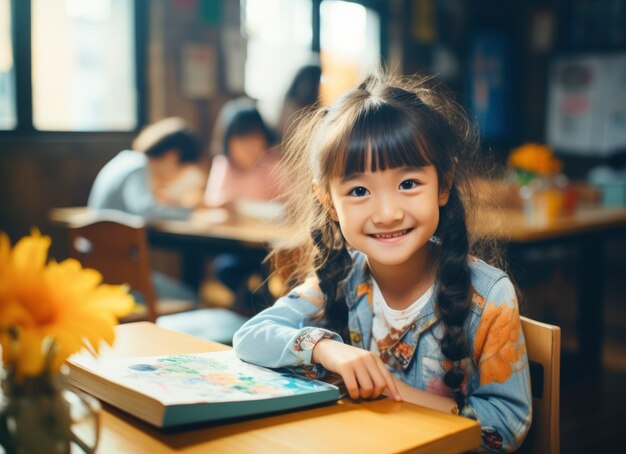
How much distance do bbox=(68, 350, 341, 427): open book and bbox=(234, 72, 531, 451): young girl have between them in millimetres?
62

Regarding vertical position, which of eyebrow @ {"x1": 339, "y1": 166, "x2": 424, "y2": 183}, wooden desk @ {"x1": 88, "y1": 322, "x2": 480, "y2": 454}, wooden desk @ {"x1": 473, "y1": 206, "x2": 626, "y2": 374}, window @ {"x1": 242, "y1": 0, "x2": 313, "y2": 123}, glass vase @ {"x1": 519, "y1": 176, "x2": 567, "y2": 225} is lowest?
wooden desk @ {"x1": 473, "y1": 206, "x2": 626, "y2": 374}

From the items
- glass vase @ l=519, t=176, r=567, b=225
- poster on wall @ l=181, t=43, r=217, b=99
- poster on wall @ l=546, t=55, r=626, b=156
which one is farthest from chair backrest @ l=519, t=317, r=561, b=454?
poster on wall @ l=546, t=55, r=626, b=156

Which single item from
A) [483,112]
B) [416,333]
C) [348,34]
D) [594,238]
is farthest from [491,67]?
[416,333]

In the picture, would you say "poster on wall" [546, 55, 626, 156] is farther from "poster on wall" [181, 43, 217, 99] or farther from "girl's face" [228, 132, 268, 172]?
"girl's face" [228, 132, 268, 172]

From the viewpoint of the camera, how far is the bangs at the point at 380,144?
1037mm

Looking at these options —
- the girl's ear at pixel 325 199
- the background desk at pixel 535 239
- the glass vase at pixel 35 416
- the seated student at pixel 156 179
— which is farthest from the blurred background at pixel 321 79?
the glass vase at pixel 35 416

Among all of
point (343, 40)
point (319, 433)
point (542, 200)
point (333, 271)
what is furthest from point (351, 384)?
point (343, 40)

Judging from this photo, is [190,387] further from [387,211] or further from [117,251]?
[117,251]

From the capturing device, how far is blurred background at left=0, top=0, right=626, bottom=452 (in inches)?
155

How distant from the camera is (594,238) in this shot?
338 cm

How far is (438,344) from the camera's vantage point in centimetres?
111

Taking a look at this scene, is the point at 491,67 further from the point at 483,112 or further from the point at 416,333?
the point at 416,333

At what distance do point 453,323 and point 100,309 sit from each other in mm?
588

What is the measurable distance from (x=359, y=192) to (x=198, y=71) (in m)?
3.96
